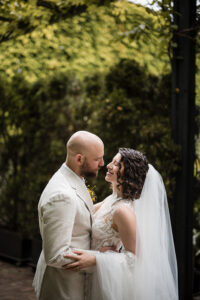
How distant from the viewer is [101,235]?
240 centimetres

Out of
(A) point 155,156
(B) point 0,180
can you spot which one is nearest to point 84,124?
(A) point 155,156

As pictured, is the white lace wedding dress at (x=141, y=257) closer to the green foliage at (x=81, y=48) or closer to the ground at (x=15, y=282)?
the ground at (x=15, y=282)

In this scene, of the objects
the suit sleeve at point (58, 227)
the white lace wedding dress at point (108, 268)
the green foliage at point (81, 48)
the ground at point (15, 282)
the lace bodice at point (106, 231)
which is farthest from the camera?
the green foliage at point (81, 48)

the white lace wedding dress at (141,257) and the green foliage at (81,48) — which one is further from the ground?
the green foliage at (81,48)

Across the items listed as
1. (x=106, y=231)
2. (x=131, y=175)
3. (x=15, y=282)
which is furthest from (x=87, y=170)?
(x=15, y=282)

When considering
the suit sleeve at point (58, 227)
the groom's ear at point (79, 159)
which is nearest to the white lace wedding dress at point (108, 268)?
the suit sleeve at point (58, 227)

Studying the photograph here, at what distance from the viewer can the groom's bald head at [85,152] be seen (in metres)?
2.30

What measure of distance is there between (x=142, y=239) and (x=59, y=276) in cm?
59

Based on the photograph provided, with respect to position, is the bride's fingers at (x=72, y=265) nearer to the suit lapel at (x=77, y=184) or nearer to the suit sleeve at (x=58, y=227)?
the suit sleeve at (x=58, y=227)

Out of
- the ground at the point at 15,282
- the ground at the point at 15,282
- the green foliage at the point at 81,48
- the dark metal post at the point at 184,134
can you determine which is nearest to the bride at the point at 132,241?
the dark metal post at the point at 184,134

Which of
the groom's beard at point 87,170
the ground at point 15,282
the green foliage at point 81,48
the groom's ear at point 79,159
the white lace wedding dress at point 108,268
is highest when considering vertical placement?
the green foliage at point 81,48

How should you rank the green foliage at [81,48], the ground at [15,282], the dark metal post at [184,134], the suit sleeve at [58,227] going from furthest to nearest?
the green foliage at [81,48], the ground at [15,282], the dark metal post at [184,134], the suit sleeve at [58,227]

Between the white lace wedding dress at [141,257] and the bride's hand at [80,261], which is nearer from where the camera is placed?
the bride's hand at [80,261]

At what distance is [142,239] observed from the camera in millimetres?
2328
